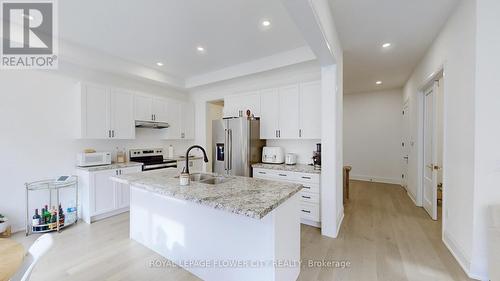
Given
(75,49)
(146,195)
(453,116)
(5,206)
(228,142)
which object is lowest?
(5,206)

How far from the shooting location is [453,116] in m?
2.25

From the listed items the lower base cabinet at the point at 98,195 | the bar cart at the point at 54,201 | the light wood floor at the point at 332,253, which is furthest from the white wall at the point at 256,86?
the bar cart at the point at 54,201

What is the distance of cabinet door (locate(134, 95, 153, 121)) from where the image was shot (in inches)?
156

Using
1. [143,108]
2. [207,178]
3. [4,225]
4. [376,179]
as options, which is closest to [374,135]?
[376,179]

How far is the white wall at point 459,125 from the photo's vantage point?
1.89 metres

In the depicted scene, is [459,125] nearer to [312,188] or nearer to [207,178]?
[312,188]

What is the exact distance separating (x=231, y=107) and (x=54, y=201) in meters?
3.44

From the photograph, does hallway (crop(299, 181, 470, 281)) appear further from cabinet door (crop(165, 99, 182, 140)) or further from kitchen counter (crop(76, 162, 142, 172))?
cabinet door (crop(165, 99, 182, 140))

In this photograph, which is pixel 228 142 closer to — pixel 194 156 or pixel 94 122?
pixel 194 156

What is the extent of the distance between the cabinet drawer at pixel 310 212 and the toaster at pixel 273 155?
92 cm

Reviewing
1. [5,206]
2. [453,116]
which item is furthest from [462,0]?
[5,206]

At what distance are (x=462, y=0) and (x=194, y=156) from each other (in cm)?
503

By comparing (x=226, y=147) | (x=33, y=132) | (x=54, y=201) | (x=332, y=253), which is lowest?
(x=332, y=253)

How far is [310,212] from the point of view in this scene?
302 centimetres
